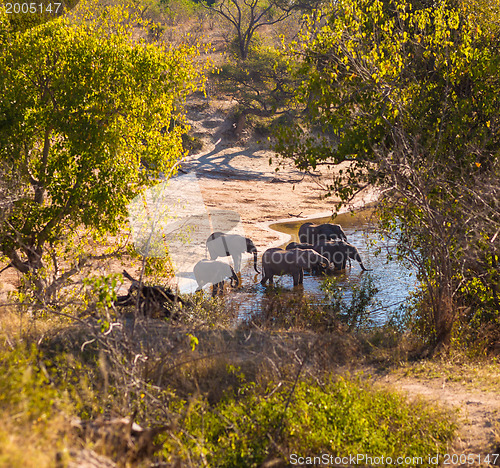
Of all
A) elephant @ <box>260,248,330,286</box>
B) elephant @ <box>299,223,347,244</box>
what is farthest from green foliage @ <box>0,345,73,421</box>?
elephant @ <box>299,223,347,244</box>

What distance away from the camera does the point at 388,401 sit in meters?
6.32

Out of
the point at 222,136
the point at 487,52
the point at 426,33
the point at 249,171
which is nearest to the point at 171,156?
the point at 426,33

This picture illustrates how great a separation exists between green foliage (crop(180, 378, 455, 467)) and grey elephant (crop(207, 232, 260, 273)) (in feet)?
34.7

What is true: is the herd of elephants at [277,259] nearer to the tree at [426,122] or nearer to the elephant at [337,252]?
the elephant at [337,252]

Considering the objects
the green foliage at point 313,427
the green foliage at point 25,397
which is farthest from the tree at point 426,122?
the green foliage at point 25,397

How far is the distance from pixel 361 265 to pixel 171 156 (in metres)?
8.64

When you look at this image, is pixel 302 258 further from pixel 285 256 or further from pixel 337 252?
pixel 337 252

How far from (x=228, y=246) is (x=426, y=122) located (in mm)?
8435

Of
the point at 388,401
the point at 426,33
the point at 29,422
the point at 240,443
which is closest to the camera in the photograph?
the point at 29,422

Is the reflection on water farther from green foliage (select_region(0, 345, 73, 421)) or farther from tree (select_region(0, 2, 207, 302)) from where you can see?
green foliage (select_region(0, 345, 73, 421))

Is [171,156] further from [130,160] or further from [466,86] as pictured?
[466,86]

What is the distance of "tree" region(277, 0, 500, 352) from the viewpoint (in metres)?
8.94

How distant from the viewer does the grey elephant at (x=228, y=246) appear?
1683 cm

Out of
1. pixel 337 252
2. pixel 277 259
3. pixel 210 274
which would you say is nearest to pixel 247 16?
pixel 337 252
